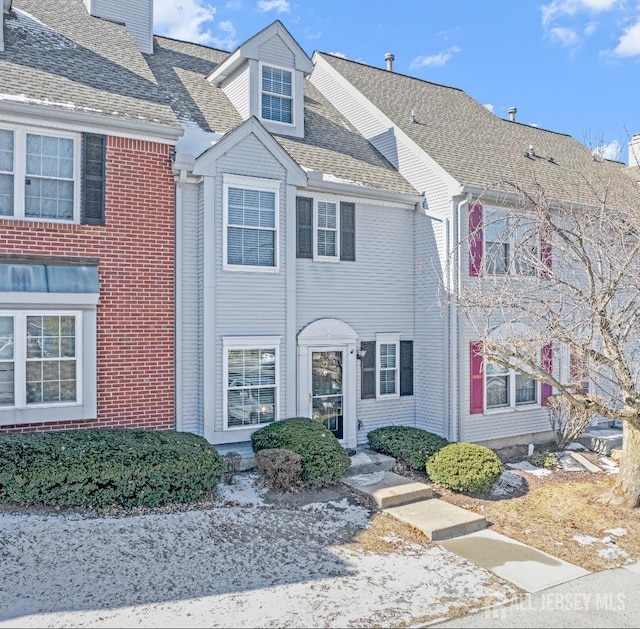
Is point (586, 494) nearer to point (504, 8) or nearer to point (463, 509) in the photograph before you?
point (463, 509)

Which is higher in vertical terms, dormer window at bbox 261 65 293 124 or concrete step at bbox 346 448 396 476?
dormer window at bbox 261 65 293 124

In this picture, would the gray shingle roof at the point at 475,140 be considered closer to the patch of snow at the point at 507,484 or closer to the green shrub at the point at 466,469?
the green shrub at the point at 466,469

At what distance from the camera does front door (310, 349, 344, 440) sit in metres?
12.1

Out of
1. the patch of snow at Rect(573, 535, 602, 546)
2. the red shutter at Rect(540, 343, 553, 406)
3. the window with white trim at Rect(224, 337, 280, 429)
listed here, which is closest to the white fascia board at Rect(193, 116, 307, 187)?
the window with white trim at Rect(224, 337, 280, 429)

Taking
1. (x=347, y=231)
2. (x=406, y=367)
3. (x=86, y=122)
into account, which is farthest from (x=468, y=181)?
(x=86, y=122)

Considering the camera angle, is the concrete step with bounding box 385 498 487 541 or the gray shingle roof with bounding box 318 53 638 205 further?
the gray shingle roof with bounding box 318 53 638 205

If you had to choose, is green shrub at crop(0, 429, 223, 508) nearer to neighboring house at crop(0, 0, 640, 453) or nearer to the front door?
neighboring house at crop(0, 0, 640, 453)

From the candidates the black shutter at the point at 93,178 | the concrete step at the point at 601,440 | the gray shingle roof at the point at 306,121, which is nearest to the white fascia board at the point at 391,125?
A: the gray shingle roof at the point at 306,121

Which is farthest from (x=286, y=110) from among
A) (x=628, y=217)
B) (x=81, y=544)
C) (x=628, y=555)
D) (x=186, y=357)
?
(x=628, y=555)

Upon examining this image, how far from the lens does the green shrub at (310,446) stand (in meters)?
9.53

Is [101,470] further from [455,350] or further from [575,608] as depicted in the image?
[455,350]

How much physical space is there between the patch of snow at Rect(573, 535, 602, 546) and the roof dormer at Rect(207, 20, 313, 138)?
1036cm

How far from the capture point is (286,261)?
37.6 ft

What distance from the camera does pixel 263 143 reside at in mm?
11180
